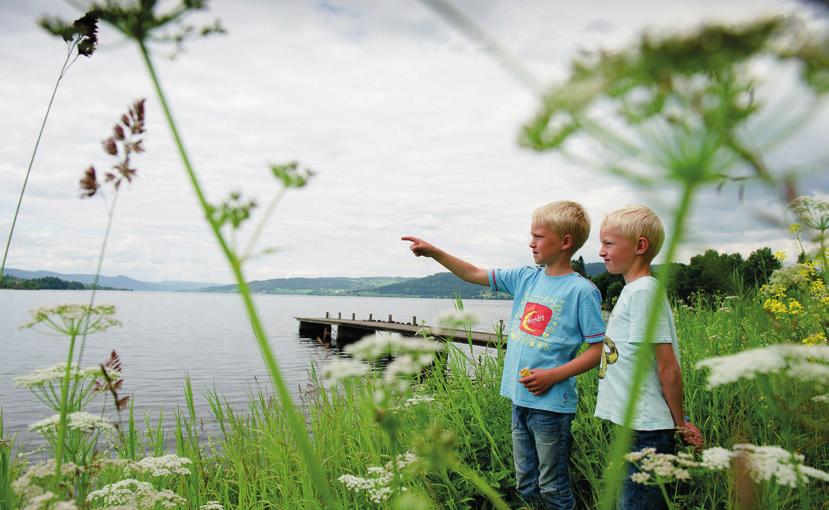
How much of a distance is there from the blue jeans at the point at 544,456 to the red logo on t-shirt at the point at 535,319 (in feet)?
1.42

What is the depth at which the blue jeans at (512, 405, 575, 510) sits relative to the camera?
296 centimetres

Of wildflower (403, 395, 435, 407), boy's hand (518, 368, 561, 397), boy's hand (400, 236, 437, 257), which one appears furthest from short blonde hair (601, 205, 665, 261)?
wildflower (403, 395, 435, 407)

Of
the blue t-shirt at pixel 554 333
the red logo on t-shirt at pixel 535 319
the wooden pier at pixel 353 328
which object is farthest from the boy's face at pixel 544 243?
→ the wooden pier at pixel 353 328

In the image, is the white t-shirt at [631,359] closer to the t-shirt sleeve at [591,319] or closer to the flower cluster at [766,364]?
the t-shirt sleeve at [591,319]

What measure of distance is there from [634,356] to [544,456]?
2.37ft

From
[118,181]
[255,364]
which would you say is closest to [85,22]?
[118,181]

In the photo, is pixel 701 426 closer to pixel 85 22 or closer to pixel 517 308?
pixel 517 308

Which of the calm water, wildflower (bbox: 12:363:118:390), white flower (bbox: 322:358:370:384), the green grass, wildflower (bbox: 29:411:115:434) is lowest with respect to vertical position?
the calm water

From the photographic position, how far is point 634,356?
2713mm

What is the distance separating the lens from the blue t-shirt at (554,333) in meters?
3.04

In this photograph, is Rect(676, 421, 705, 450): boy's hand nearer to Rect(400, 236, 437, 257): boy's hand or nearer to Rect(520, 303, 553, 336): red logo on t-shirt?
Rect(520, 303, 553, 336): red logo on t-shirt

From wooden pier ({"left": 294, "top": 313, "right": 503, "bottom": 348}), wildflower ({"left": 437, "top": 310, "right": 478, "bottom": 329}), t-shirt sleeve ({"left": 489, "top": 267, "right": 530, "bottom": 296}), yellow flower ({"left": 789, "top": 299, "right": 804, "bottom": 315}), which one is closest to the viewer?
wildflower ({"left": 437, "top": 310, "right": 478, "bottom": 329})

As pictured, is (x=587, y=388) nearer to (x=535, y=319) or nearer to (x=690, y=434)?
(x=535, y=319)

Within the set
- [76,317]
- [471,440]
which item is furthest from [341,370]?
[471,440]
